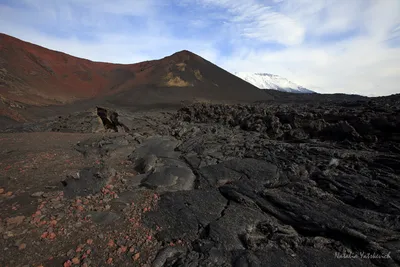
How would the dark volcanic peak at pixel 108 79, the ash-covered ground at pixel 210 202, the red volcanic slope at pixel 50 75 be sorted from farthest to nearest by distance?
the dark volcanic peak at pixel 108 79, the red volcanic slope at pixel 50 75, the ash-covered ground at pixel 210 202

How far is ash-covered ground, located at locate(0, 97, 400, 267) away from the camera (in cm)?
341

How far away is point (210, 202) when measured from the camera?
4.61m

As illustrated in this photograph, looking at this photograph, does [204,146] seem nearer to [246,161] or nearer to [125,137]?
[246,161]

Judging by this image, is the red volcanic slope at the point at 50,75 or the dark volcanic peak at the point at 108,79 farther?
the dark volcanic peak at the point at 108,79

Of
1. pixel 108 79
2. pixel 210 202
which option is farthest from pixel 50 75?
pixel 210 202

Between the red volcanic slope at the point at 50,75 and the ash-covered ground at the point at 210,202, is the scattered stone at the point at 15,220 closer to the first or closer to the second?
the ash-covered ground at the point at 210,202

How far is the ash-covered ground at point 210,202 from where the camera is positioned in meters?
3.41

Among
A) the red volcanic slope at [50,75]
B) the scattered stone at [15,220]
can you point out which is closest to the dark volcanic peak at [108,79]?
the red volcanic slope at [50,75]

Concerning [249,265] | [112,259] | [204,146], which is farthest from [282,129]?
[112,259]

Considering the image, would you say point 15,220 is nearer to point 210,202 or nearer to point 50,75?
point 210,202

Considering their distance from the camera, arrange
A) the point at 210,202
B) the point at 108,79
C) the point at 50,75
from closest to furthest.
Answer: the point at 210,202
the point at 50,75
the point at 108,79

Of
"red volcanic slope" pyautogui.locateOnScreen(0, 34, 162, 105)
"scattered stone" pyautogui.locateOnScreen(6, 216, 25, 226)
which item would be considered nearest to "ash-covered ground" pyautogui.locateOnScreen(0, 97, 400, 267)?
"scattered stone" pyautogui.locateOnScreen(6, 216, 25, 226)

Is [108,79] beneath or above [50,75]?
above

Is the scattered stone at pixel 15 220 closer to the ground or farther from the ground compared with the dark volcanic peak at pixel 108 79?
closer to the ground
